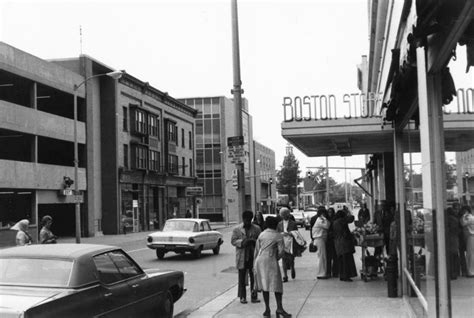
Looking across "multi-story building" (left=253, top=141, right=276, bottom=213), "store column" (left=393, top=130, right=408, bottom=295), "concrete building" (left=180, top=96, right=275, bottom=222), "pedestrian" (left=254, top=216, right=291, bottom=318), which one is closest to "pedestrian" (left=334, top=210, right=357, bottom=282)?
"store column" (left=393, top=130, right=408, bottom=295)

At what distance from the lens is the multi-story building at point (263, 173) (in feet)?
292

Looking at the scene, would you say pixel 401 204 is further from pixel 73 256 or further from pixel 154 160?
pixel 154 160

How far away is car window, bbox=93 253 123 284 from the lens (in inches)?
248

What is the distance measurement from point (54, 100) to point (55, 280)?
112 feet

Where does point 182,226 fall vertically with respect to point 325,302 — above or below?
above

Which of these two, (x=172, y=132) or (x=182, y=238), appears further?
(x=172, y=132)

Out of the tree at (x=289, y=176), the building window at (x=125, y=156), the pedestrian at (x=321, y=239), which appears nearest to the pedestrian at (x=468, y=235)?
the pedestrian at (x=321, y=239)

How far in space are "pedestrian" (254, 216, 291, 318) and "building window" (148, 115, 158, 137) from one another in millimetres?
39618

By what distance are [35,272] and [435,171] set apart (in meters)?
4.29

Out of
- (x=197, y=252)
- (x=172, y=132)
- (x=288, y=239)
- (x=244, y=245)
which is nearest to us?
(x=244, y=245)

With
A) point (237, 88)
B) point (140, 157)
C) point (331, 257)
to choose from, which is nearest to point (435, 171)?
point (237, 88)

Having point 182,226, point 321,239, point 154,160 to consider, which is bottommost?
point 182,226

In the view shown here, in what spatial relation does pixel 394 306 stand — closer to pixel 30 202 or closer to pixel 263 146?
pixel 30 202

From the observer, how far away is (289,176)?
3905 inches
